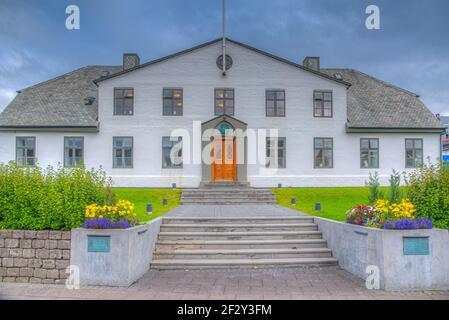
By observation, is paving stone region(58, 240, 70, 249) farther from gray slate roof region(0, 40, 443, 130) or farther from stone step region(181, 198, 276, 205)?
gray slate roof region(0, 40, 443, 130)

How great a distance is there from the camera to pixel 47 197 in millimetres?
7406

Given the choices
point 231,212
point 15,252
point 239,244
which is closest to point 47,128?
point 231,212

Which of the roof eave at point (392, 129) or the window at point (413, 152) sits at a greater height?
the roof eave at point (392, 129)

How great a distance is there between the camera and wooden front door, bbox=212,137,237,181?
2095 cm

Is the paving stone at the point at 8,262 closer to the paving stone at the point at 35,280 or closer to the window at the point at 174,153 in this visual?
the paving stone at the point at 35,280

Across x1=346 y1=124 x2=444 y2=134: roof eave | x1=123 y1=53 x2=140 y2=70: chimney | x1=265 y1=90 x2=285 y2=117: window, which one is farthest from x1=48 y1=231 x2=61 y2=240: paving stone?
x1=346 y1=124 x2=444 y2=134: roof eave

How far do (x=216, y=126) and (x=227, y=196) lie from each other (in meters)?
5.10

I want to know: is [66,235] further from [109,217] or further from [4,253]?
[4,253]

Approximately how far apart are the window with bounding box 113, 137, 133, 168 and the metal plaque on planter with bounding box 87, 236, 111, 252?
575 inches

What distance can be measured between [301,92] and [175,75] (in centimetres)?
791

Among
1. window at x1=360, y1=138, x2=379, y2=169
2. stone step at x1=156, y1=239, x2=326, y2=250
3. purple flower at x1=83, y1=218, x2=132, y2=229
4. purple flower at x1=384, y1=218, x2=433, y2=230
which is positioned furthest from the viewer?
window at x1=360, y1=138, x2=379, y2=169

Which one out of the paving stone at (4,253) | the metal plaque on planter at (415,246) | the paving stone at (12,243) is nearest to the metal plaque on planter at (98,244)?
the paving stone at (12,243)

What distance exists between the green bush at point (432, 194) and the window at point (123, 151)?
54.3ft

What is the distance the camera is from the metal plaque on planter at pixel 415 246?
6395 millimetres
